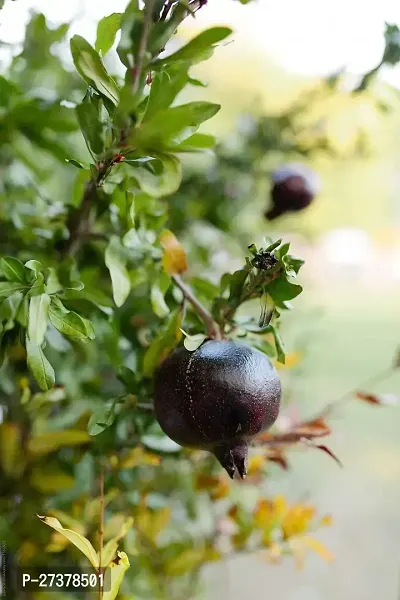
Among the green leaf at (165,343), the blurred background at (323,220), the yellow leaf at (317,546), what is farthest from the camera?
the blurred background at (323,220)

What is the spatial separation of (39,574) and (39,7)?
415 mm

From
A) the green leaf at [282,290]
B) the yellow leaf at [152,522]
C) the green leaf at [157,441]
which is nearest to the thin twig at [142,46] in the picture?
the green leaf at [282,290]

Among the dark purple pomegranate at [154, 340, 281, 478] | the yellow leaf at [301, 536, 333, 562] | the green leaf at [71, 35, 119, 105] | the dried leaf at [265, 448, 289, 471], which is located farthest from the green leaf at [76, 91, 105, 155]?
the yellow leaf at [301, 536, 333, 562]

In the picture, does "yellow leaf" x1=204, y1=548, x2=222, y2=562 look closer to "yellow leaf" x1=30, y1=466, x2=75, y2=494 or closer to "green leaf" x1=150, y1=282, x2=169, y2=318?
"yellow leaf" x1=30, y1=466, x2=75, y2=494

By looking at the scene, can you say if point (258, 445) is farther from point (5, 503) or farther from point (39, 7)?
point (39, 7)

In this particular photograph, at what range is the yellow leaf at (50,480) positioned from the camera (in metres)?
0.45

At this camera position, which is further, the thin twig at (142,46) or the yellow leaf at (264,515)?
the yellow leaf at (264,515)

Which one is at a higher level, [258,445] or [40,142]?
[40,142]

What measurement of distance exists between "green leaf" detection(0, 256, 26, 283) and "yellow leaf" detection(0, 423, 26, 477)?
0.16 meters

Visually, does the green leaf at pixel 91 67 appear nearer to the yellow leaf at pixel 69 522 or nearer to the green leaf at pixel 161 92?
the green leaf at pixel 161 92

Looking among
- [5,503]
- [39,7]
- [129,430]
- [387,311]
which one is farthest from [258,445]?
[387,311]

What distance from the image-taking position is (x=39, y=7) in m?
0.46

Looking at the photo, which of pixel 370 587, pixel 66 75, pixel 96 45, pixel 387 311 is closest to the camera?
pixel 96 45

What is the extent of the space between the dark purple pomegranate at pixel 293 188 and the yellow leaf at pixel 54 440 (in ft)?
0.79
